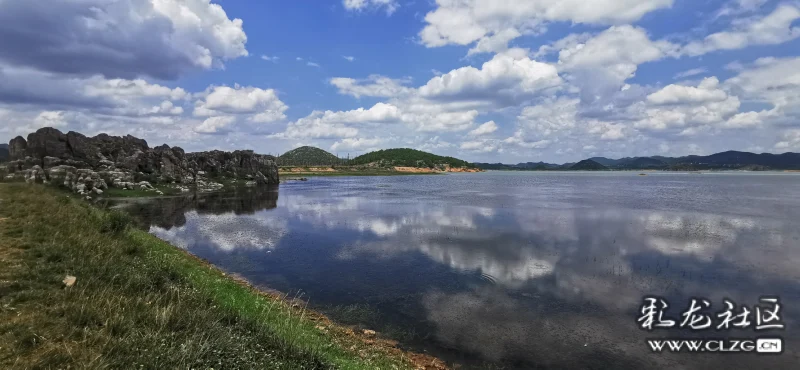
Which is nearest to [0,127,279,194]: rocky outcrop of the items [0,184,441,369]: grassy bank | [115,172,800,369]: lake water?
[115,172,800,369]: lake water

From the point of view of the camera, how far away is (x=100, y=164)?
85.2 meters

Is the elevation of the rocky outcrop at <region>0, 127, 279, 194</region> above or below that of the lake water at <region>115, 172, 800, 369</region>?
above

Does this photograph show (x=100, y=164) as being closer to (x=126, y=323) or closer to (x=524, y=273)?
(x=524, y=273)

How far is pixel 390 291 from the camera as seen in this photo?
21.0m

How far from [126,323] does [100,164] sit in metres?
98.6

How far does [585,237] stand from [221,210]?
1988 inches

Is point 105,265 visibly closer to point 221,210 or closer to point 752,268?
point 752,268

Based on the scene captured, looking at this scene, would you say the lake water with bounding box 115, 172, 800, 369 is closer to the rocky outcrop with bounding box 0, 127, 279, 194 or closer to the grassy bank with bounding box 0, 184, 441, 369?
the grassy bank with bounding box 0, 184, 441, 369

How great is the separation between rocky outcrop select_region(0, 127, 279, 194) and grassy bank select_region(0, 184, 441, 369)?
56.2 m

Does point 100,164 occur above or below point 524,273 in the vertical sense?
above

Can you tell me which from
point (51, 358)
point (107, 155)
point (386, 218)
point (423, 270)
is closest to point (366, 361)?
point (51, 358)

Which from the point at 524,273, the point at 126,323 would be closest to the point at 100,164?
the point at 524,273

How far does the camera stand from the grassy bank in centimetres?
759

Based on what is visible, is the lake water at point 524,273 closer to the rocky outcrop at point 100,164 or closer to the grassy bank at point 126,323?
the grassy bank at point 126,323
